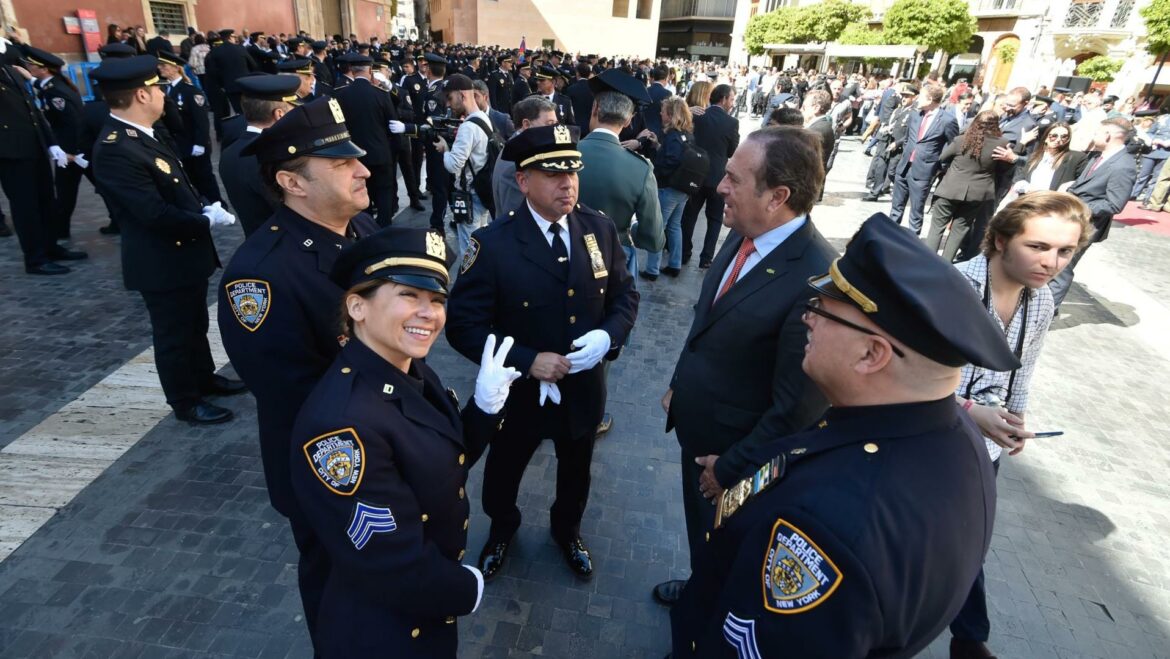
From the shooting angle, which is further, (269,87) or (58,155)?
(58,155)

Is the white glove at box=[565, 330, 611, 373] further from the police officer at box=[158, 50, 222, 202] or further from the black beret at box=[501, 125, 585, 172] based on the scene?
the police officer at box=[158, 50, 222, 202]

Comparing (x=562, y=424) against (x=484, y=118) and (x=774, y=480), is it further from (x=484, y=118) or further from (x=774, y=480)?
(x=484, y=118)

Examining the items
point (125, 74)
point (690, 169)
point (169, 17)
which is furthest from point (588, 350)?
point (169, 17)

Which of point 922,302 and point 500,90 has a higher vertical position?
point 500,90

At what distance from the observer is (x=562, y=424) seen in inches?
120

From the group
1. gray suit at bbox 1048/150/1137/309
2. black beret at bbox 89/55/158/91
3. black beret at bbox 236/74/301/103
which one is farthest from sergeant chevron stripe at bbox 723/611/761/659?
gray suit at bbox 1048/150/1137/309

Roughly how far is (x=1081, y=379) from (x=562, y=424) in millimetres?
5836

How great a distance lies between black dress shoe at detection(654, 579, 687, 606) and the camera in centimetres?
314

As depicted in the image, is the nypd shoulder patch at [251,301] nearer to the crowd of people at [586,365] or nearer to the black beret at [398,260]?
the crowd of people at [586,365]

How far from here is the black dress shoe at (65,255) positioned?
6.71 metres

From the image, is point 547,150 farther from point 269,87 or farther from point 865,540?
point 269,87

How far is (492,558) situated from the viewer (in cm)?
324

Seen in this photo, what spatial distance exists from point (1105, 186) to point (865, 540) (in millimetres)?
7029

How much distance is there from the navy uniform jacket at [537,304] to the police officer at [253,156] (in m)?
2.18
